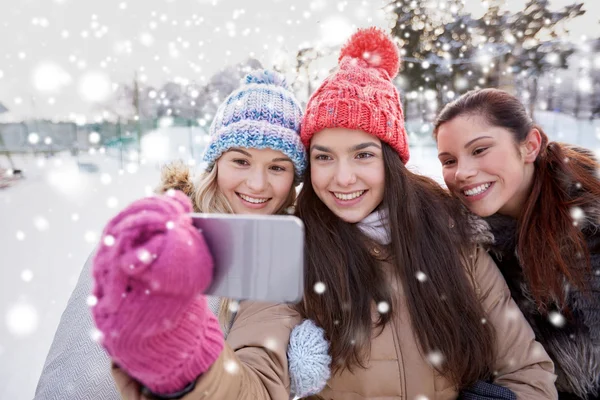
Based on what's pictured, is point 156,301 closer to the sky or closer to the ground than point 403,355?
closer to the sky

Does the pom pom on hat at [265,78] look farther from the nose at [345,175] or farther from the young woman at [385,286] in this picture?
the nose at [345,175]

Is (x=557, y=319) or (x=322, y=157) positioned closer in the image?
(x=322, y=157)

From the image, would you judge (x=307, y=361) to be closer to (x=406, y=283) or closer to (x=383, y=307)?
(x=383, y=307)

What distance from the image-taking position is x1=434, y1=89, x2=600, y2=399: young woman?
192 centimetres

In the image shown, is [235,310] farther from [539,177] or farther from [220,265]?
[539,177]

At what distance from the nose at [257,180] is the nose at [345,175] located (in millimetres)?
448

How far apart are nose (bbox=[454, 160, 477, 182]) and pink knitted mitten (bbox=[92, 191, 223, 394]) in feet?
5.41

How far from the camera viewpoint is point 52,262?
5.10 metres

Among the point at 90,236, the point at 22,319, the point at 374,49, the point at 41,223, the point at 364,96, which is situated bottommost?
the point at 41,223

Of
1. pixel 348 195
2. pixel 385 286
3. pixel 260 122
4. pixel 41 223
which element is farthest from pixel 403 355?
pixel 41 223

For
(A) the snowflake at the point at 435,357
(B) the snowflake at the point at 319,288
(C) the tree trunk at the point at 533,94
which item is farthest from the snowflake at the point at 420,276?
(C) the tree trunk at the point at 533,94

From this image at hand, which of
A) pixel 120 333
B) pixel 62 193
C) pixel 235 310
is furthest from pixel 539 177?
pixel 62 193

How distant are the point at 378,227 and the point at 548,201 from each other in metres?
0.95

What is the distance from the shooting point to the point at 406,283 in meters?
1.71
